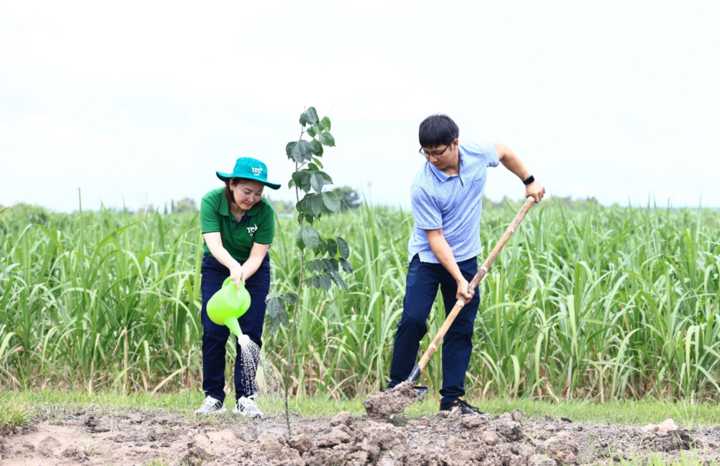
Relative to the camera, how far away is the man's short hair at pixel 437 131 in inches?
125

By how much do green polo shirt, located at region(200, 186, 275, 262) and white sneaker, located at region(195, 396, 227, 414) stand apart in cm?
90

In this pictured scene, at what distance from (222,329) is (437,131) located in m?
1.64

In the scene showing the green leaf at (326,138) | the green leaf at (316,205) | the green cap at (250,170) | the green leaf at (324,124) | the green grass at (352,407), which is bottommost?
the green grass at (352,407)

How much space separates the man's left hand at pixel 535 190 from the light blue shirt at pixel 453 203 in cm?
39

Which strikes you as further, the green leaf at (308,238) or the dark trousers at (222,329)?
the dark trousers at (222,329)

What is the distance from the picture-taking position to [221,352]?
360 cm

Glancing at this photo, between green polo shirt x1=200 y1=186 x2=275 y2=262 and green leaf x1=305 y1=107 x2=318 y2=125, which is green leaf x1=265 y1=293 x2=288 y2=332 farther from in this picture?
green leaf x1=305 y1=107 x2=318 y2=125

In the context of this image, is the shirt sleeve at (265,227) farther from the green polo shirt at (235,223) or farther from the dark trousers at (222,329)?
the dark trousers at (222,329)

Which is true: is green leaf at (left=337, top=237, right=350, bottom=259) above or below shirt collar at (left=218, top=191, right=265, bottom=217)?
below

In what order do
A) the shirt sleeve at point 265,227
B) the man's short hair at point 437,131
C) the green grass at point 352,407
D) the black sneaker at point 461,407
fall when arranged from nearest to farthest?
the man's short hair at point 437,131 < the shirt sleeve at point 265,227 < the black sneaker at point 461,407 < the green grass at point 352,407

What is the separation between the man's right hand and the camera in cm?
335

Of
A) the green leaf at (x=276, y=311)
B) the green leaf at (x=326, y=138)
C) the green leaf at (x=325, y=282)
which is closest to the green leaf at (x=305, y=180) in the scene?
the green leaf at (x=326, y=138)

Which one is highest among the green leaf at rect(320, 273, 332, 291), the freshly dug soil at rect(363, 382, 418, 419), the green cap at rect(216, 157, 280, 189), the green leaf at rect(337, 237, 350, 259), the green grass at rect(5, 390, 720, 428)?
the green cap at rect(216, 157, 280, 189)

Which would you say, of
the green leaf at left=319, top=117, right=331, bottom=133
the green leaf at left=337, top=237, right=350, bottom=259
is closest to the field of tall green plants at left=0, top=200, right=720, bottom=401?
Result: the green leaf at left=337, top=237, right=350, bottom=259
